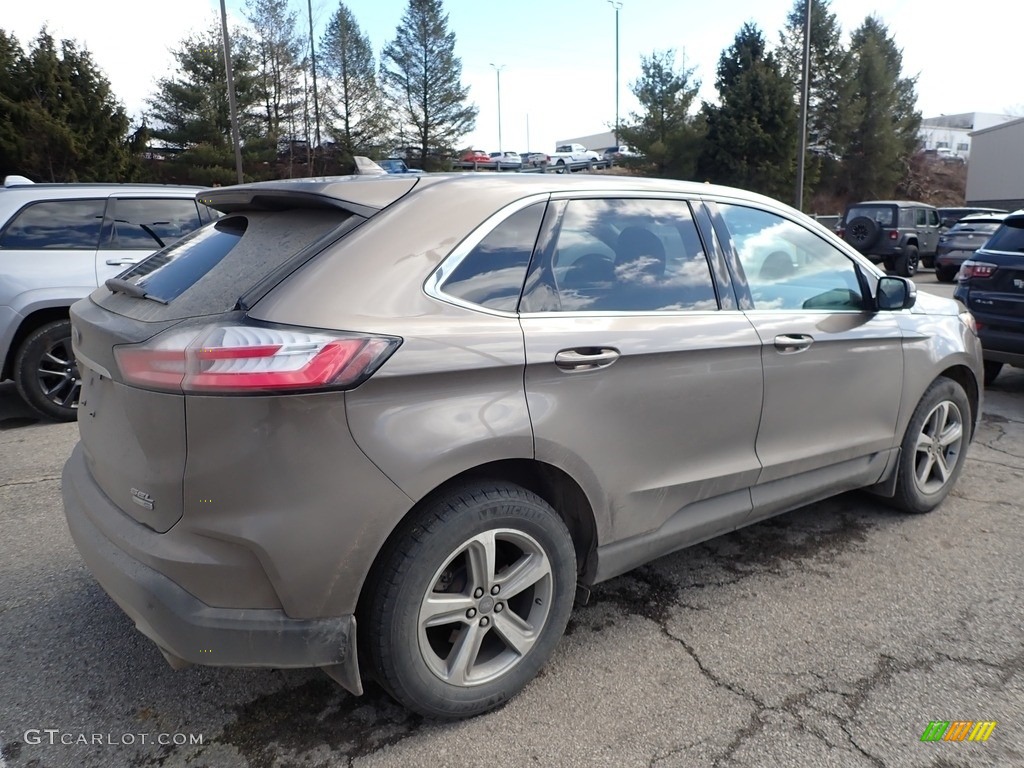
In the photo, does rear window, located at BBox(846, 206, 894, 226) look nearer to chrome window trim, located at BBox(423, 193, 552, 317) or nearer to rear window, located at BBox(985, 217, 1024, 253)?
rear window, located at BBox(985, 217, 1024, 253)

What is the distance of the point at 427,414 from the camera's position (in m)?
2.12

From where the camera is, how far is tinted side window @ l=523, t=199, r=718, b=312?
2.57 meters

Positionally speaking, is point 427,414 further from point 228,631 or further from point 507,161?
point 507,161

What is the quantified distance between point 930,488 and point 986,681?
167cm

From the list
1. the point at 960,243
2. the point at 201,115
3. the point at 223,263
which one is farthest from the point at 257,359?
the point at 201,115

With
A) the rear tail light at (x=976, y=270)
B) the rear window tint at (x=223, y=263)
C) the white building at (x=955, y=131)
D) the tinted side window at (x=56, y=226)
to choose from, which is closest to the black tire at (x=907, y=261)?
the rear tail light at (x=976, y=270)

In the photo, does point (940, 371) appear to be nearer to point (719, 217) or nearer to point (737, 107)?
point (719, 217)

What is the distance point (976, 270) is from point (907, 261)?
14.9m

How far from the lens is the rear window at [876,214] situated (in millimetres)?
20000

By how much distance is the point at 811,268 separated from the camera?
3492 millimetres

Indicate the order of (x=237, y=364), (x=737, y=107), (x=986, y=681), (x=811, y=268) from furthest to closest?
(x=737, y=107) → (x=811, y=268) → (x=986, y=681) → (x=237, y=364)

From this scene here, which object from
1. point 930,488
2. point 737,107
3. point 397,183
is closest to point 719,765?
point 397,183

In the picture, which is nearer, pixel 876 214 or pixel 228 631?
pixel 228 631

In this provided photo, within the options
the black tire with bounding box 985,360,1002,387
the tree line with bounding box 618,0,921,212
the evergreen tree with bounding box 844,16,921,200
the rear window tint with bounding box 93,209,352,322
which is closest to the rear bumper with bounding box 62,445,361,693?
the rear window tint with bounding box 93,209,352,322
